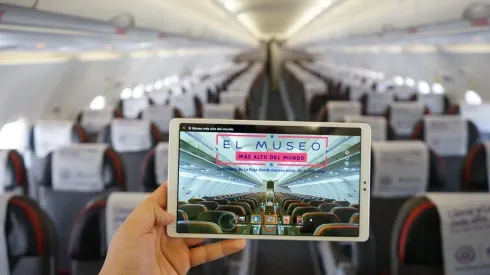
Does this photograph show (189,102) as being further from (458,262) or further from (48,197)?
(458,262)

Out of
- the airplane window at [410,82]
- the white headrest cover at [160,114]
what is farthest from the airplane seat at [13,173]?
the airplane window at [410,82]

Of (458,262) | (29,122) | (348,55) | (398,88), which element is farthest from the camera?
(348,55)

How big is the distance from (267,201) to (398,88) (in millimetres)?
8794

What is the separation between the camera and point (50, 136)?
5023 millimetres

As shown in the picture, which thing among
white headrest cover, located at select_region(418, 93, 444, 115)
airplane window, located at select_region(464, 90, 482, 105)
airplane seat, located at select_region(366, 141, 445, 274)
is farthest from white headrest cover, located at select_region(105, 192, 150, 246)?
airplane window, located at select_region(464, 90, 482, 105)

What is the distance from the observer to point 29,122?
6.88 m

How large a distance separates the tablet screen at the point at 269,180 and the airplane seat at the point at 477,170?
220 centimetres

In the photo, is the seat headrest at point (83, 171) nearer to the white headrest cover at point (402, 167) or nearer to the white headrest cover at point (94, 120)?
the white headrest cover at point (402, 167)

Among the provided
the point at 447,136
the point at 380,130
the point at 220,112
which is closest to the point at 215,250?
the point at 380,130

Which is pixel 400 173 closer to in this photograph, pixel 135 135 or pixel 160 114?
pixel 135 135

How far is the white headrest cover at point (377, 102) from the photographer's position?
319 inches

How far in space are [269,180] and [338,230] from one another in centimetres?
22

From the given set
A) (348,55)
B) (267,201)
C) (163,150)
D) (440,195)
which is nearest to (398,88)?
(163,150)

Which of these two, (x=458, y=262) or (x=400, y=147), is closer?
(x=458, y=262)
